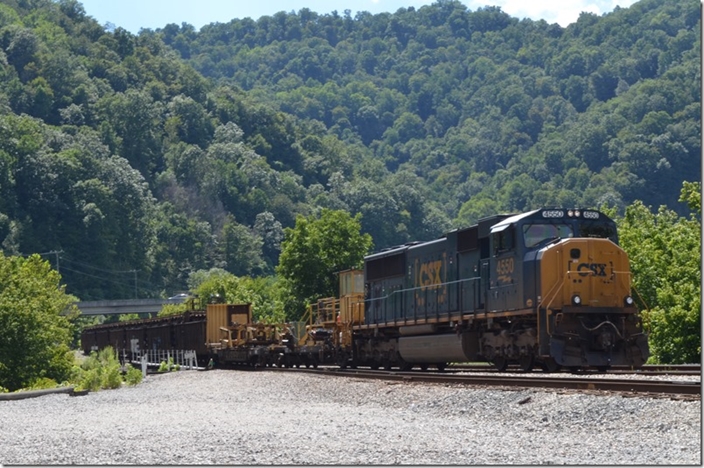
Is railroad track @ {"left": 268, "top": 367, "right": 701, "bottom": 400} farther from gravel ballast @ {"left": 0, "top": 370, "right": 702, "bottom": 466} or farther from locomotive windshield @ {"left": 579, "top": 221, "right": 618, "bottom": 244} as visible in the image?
locomotive windshield @ {"left": 579, "top": 221, "right": 618, "bottom": 244}

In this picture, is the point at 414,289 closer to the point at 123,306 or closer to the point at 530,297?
the point at 530,297

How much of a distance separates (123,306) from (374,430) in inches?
4418

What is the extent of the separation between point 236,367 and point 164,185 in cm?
Result: 14777

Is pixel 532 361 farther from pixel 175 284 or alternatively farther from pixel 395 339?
pixel 175 284

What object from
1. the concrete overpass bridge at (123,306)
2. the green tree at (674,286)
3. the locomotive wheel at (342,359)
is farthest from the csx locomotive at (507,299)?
the concrete overpass bridge at (123,306)

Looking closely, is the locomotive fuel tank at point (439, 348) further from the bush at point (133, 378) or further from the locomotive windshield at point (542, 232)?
the bush at point (133, 378)

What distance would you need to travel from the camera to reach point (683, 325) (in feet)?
125

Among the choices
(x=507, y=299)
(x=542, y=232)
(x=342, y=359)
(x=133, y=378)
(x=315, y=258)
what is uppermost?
(x=315, y=258)

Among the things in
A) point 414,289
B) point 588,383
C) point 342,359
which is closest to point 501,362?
point 414,289

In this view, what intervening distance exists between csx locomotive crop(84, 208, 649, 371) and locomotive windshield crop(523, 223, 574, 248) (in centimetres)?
2

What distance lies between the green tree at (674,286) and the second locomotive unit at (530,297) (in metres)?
1.34

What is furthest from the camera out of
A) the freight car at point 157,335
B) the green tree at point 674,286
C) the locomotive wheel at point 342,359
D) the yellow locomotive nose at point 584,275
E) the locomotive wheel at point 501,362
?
the freight car at point 157,335

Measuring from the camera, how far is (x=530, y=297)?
2500cm

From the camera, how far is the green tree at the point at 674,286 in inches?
1487
